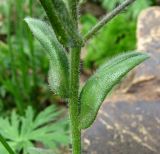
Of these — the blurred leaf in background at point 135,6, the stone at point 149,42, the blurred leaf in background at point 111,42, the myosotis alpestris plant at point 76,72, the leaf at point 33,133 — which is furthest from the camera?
the blurred leaf in background at point 135,6

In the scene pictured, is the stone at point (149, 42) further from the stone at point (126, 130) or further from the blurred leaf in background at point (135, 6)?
the blurred leaf in background at point (135, 6)

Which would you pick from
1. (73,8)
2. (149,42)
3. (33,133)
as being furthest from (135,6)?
(73,8)

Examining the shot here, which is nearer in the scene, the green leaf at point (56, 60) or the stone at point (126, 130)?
the green leaf at point (56, 60)

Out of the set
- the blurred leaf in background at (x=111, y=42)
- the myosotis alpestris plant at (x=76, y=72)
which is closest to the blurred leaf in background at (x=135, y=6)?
the blurred leaf in background at (x=111, y=42)

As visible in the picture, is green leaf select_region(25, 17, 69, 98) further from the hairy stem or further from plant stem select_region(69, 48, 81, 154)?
the hairy stem

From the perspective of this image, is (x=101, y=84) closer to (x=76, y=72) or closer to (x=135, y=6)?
(x=76, y=72)

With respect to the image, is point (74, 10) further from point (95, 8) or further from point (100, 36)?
point (95, 8)

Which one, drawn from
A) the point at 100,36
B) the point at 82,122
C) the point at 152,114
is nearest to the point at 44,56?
the point at 100,36

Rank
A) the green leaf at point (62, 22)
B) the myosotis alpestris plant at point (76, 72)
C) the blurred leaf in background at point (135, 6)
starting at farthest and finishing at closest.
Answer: the blurred leaf in background at point (135, 6) → the myosotis alpestris plant at point (76, 72) → the green leaf at point (62, 22)
